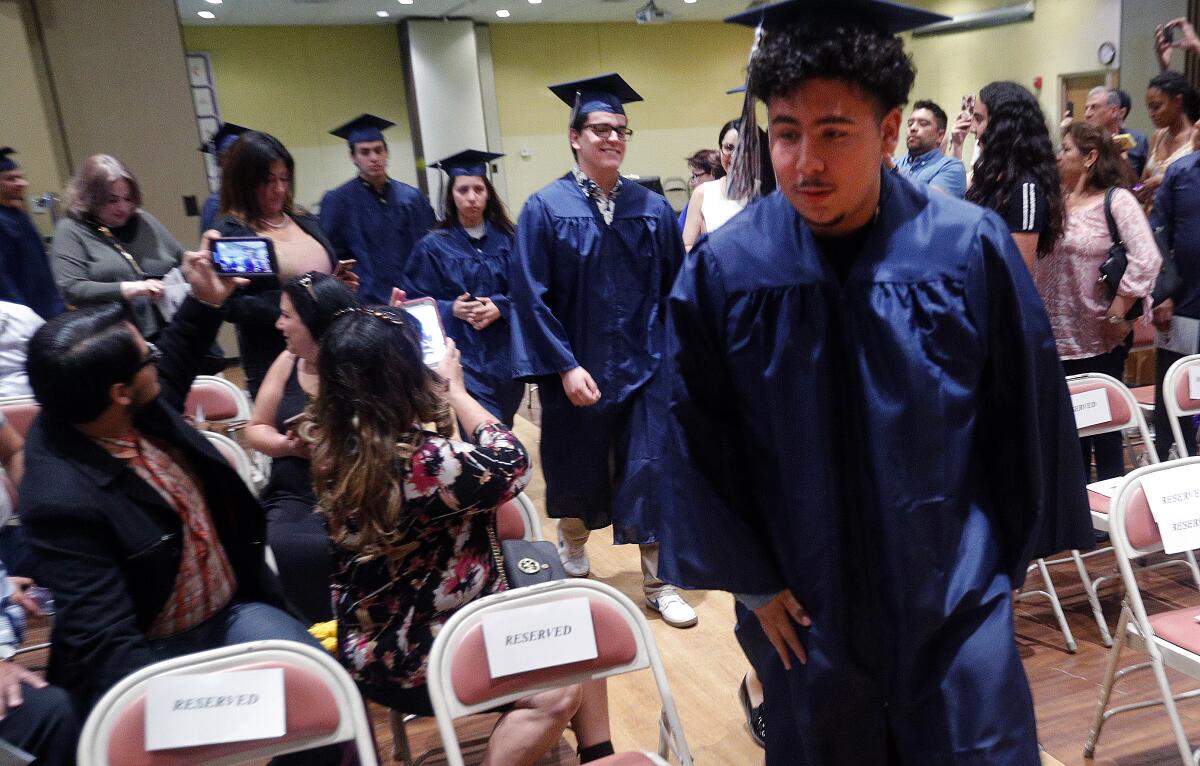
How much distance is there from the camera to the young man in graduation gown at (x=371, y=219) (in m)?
4.39

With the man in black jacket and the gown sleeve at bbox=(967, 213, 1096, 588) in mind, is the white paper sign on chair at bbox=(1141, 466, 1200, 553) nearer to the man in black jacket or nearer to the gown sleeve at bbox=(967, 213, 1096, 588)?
the gown sleeve at bbox=(967, 213, 1096, 588)

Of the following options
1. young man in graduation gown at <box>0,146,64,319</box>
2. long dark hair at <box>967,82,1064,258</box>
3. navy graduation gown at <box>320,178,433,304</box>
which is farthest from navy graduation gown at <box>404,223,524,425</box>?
young man in graduation gown at <box>0,146,64,319</box>

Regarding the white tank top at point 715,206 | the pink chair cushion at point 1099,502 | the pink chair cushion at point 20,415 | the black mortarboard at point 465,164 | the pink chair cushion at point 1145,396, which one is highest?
the black mortarboard at point 465,164

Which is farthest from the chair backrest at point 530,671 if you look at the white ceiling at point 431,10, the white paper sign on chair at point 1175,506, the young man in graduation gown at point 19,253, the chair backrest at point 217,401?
the white ceiling at point 431,10

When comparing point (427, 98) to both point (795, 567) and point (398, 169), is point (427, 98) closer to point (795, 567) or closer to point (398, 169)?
point (398, 169)

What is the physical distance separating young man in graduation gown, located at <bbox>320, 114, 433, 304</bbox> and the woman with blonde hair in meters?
0.80

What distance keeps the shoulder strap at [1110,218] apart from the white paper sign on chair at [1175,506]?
1523mm

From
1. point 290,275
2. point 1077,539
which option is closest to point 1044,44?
point 290,275

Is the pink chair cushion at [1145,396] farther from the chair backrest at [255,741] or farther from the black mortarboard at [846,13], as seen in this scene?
the chair backrest at [255,741]

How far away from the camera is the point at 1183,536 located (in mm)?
2027

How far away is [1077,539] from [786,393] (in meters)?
0.52

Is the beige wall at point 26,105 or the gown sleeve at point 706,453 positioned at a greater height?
the beige wall at point 26,105

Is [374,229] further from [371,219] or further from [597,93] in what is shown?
[597,93]

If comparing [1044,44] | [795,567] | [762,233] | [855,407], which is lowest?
[795,567]
